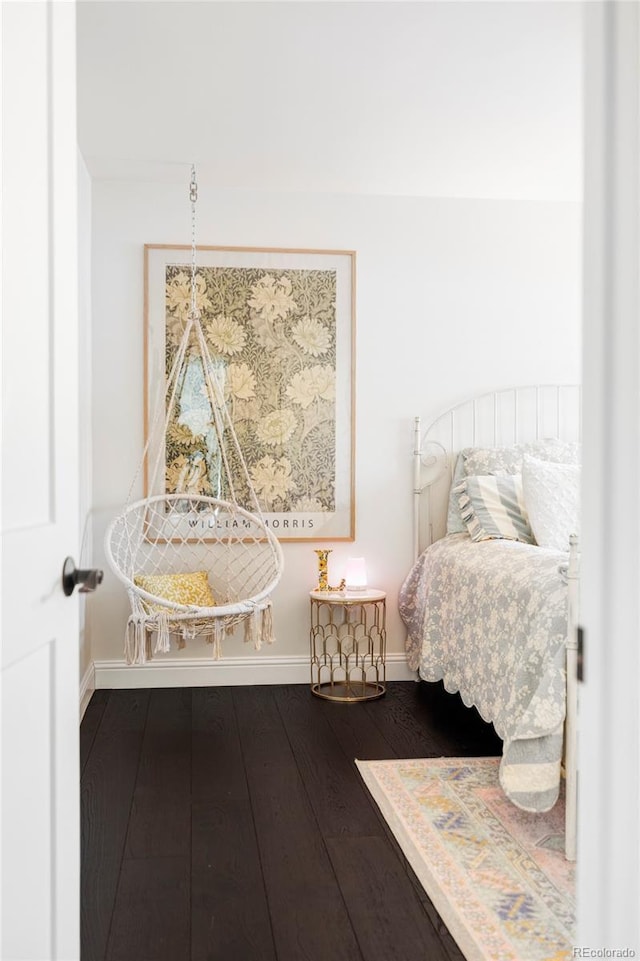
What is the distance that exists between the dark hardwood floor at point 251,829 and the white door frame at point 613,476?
1.21m

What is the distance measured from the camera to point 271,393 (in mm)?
4488

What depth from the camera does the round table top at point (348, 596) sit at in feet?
13.6

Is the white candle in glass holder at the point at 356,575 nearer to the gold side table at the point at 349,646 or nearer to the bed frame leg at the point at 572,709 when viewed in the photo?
the gold side table at the point at 349,646

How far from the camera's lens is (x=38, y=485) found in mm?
1219

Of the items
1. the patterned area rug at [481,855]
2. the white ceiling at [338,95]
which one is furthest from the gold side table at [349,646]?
the white ceiling at [338,95]

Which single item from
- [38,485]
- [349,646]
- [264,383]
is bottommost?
[349,646]

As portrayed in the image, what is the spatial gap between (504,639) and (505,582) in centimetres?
22

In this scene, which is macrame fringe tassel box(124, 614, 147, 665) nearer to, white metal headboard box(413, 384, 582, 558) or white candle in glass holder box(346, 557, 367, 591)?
white candle in glass holder box(346, 557, 367, 591)

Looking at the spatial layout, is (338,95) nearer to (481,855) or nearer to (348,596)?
(348,596)

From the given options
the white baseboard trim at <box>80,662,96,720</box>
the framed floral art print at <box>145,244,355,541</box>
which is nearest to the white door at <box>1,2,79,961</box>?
the white baseboard trim at <box>80,662,96,720</box>

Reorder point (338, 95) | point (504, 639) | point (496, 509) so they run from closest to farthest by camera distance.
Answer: point (504, 639), point (338, 95), point (496, 509)

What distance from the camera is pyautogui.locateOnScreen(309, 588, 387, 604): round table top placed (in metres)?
4.14

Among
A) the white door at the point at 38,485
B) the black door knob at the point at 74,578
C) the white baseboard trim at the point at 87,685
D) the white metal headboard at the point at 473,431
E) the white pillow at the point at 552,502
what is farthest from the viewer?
the white metal headboard at the point at 473,431

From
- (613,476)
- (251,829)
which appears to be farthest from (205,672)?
(613,476)
